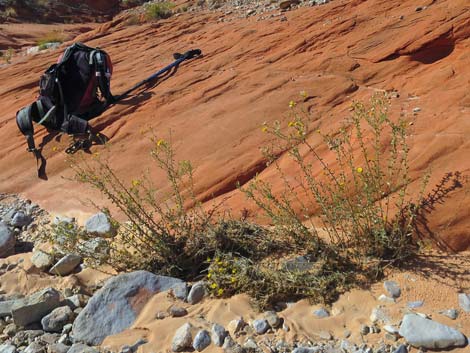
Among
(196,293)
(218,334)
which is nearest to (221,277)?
(196,293)

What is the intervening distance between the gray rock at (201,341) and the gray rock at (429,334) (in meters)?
0.97

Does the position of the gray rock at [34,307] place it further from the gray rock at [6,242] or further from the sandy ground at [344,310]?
the gray rock at [6,242]

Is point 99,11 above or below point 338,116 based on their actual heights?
above

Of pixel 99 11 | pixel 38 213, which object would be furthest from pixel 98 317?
pixel 99 11

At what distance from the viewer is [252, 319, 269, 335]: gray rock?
2479 millimetres

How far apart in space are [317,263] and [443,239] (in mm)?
776

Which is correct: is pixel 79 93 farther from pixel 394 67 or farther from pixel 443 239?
pixel 443 239

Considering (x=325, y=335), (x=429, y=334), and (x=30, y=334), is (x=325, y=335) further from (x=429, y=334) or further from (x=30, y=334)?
(x=30, y=334)

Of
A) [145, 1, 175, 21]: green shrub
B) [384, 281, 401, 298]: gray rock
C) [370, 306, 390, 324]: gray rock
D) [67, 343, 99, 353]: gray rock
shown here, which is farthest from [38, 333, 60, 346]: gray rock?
[145, 1, 175, 21]: green shrub

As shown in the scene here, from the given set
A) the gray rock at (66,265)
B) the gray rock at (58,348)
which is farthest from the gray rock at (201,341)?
the gray rock at (66,265)

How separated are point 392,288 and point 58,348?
188 cm

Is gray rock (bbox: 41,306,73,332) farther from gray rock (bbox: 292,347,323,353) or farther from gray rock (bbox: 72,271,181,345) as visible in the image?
gray rock (bbox: 292,347,323,353)

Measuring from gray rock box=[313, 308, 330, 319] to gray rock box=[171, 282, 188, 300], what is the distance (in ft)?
2.68

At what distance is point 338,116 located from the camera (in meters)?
4.44
